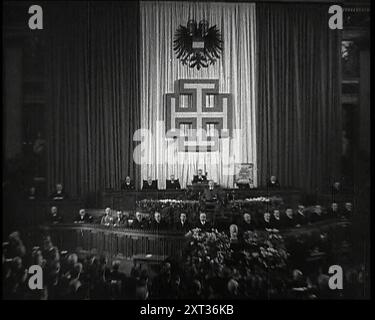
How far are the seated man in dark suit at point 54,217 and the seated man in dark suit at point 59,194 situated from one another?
0.37 ft

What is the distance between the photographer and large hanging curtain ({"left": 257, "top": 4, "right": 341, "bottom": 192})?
468cm

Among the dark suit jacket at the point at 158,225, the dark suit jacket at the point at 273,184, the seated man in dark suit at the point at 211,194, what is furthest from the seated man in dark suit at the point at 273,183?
the dark suit jacket at the point at 158,225

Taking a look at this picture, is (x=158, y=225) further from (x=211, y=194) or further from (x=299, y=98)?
(x=299, y=98)

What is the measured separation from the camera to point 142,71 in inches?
190

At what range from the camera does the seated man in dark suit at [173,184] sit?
15.3 feet

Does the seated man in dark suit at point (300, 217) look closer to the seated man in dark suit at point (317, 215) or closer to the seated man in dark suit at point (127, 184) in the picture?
the seated man in dark suit at point (317, 215)

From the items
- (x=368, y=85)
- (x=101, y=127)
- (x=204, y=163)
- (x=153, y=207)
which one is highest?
A: (x=368, y=85)

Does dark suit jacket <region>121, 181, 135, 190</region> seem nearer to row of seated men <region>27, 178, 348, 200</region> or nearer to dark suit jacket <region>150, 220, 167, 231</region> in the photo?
row of seated men <region>27, 178, 348, 200</region>

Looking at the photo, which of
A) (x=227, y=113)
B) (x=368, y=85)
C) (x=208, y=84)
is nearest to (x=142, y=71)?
(x=208, y=84)

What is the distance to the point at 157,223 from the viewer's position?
4.43 metres

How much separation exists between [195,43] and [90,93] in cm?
121

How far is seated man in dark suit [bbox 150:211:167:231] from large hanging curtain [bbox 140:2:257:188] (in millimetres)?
418
